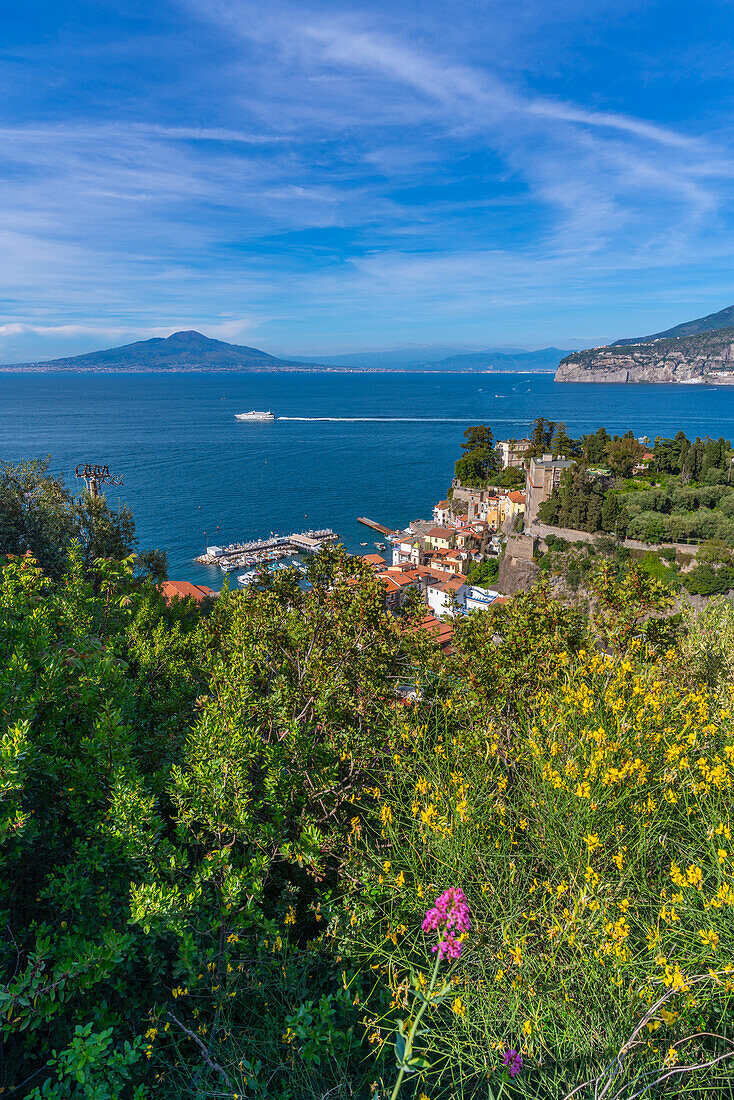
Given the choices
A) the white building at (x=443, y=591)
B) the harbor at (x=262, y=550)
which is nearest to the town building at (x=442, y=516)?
the harbor at (x=262, y=550)

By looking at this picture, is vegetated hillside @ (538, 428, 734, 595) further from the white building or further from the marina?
the marina

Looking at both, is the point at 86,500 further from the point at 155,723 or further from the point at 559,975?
the point at 559,975

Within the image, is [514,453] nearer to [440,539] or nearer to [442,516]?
[442,516]

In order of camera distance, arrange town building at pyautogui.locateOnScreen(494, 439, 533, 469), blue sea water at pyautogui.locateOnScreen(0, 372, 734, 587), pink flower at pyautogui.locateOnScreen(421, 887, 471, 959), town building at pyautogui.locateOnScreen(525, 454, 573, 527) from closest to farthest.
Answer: pink flower at pyautogui.locateOnScreen(421, 887, 471, 959) → town building at pyautogui.locateOnScreen(525, 454, 573, 527) → blue sea water at pyautogui.locateOnScreen(0, 372, 734, 587) → town building at pyautogui.locateOnScreen(494, 439, 533, 469)

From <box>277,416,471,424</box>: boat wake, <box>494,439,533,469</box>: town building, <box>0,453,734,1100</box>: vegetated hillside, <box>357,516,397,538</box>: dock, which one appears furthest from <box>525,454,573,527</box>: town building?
<box>277,416,471,424</box>: boat wake

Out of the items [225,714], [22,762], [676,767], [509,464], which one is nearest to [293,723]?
[225,714]

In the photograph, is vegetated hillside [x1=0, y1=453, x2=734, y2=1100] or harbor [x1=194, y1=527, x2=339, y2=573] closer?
vegetated hillside [x1=0, y1=453, x2=734, y2=1100]
